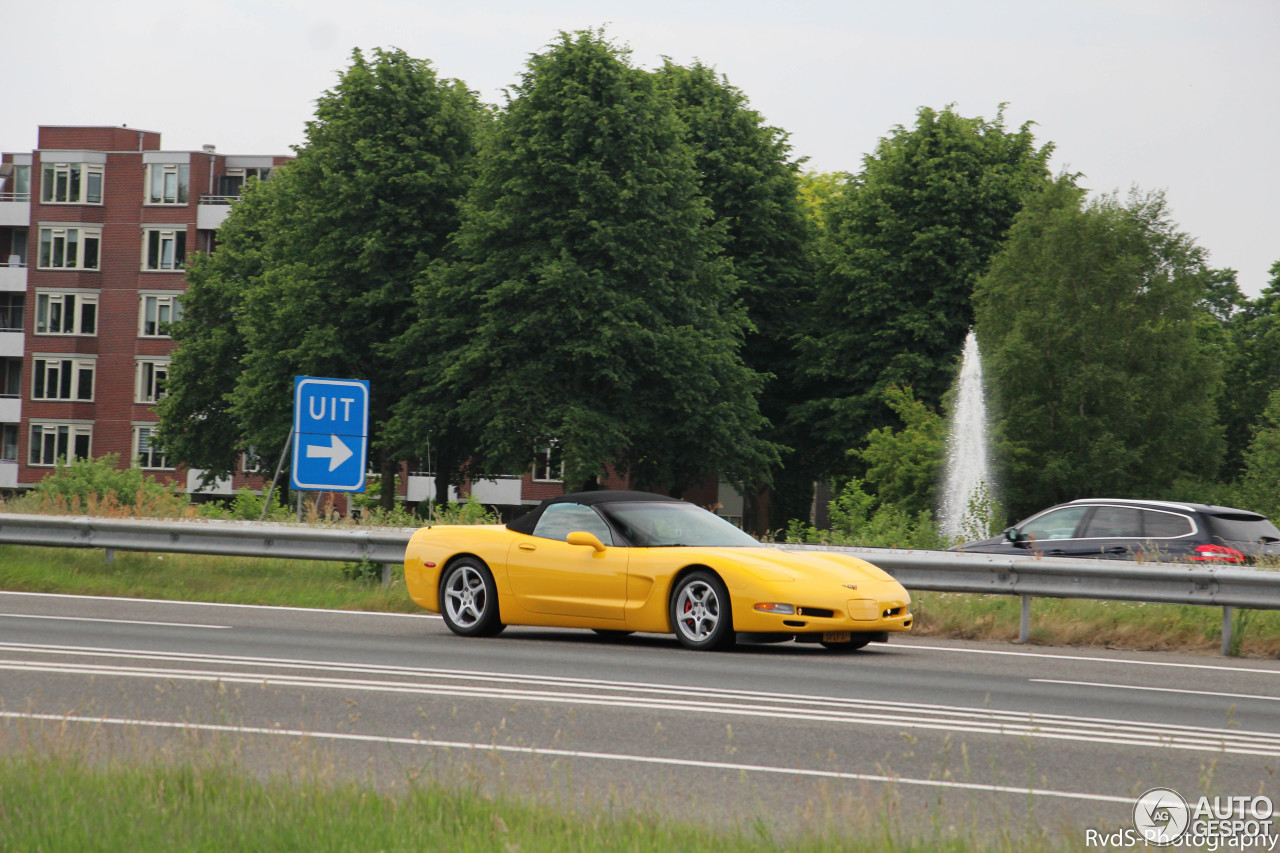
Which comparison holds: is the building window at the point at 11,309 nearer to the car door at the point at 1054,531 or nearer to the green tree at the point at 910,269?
the green tree at the point at 910,269

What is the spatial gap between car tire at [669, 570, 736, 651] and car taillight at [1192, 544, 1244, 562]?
6904mm

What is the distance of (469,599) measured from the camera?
14.5m

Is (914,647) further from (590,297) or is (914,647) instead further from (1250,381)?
(1250,381)

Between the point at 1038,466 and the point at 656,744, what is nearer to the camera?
the point at 656,744

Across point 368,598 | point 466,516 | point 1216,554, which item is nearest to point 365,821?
point 368,598

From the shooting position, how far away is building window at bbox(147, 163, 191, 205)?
258 feet

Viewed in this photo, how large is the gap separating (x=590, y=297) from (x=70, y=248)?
153 ft

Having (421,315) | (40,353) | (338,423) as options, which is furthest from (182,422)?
(338,423)

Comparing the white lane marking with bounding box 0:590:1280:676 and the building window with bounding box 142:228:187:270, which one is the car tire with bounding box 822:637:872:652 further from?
the building window with bounding box 142:228:187:270

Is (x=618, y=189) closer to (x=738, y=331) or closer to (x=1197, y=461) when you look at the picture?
(x=738, y=331)

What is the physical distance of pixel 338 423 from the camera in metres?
19.2

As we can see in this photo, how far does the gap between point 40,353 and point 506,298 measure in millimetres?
45131

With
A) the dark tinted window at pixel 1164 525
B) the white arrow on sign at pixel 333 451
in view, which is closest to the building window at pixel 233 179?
the white arrow on sign at pixel 333 451

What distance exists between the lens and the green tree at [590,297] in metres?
41.8
